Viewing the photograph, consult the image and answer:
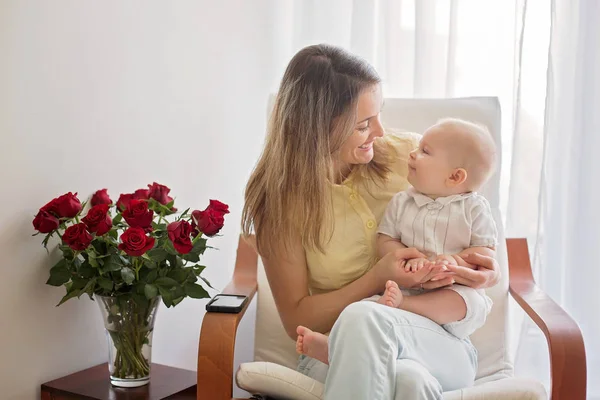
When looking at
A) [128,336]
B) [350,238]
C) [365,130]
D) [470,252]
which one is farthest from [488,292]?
[128,336]

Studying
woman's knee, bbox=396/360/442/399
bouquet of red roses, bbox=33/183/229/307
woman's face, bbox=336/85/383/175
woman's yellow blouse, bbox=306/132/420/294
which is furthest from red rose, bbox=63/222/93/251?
woman's knee, bbox=396/360/442/399

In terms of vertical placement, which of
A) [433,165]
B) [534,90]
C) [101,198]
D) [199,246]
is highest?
[534,90]

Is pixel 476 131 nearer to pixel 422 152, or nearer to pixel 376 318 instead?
pixel 422 152

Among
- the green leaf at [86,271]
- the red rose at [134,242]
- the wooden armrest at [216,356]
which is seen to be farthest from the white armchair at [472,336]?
the green leaf at [86,271]

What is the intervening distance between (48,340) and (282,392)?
1.99ft

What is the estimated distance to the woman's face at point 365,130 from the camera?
1644 mm

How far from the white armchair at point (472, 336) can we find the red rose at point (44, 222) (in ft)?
1.29

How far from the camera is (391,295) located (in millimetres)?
1495

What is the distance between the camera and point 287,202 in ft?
5.43

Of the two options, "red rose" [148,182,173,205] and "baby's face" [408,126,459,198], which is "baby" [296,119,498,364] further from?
"red rose" [148,182,173,205]

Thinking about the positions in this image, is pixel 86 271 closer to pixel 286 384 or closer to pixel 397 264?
pixel 286 384

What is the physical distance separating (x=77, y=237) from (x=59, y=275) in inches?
5.5

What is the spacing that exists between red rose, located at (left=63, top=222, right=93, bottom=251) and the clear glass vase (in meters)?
0.16

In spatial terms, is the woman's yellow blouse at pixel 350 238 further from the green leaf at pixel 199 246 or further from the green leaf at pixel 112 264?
the green leaf at pixel 112 264
